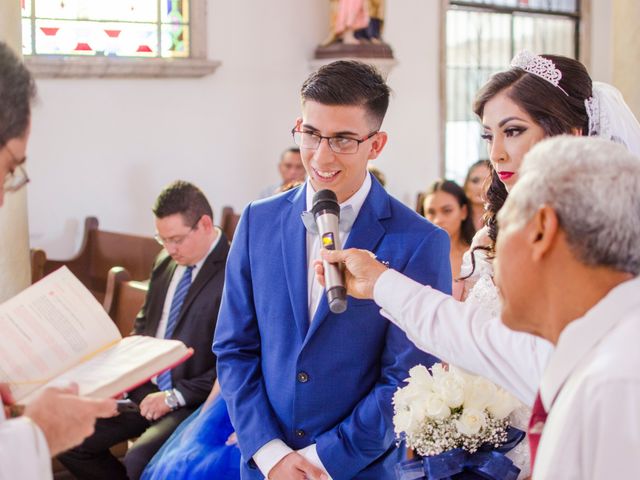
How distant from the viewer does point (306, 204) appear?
2725 millimetres

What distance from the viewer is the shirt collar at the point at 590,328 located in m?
1.55

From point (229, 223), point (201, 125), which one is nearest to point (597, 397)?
point (229, 223)

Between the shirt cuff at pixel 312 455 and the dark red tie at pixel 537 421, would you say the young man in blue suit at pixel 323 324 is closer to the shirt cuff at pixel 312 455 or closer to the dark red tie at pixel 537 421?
the shirt cuff at pixel 312 455

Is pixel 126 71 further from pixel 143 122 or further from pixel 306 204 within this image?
pixel 306 204

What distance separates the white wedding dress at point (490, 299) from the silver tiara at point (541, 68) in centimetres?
54

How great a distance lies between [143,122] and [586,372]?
6600 millimetres

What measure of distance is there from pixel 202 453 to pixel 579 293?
236cm

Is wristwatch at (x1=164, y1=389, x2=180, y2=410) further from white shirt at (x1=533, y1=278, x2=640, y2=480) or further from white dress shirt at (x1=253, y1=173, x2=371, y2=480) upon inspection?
white shirt at (x1=533, y1=278, x2=640, y2=480)

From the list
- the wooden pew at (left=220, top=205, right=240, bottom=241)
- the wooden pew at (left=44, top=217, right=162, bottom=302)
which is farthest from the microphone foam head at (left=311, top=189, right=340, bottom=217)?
the wooden pew at (left=220, top=205, right=240, bottom=241)

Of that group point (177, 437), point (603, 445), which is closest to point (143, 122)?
point (177, 437)

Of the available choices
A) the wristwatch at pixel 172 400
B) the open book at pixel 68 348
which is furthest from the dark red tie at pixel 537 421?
the wristwatch at pixel 172 400

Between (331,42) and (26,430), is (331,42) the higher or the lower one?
the higher one

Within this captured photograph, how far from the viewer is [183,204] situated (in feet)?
15.9

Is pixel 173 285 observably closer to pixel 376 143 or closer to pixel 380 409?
pixel 376 143
